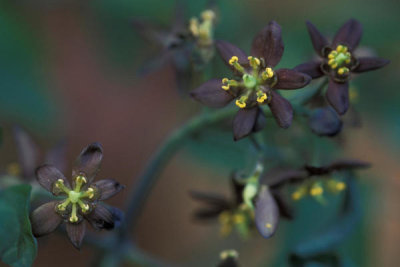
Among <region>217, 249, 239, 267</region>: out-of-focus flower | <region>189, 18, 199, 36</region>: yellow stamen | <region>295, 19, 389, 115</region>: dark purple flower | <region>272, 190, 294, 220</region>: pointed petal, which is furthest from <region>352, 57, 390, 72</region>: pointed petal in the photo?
<region>217, 249, 239, 267</region>: out-of-focus flower

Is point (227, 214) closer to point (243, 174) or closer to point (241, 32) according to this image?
point (243, 174)

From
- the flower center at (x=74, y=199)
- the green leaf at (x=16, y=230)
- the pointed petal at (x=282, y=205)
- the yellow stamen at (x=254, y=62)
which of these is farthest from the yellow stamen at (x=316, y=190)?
the green leaf at (x=16, y=230)

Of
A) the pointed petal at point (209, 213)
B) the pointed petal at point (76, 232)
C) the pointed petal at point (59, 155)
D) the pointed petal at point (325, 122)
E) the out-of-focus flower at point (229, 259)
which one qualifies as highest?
the pointed petal at point (59, 155)

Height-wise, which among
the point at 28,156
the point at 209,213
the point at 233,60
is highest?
the point at 28,156

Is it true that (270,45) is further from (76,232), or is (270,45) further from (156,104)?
(156,104)

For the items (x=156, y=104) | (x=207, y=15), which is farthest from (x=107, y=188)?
(x=156, y=104)

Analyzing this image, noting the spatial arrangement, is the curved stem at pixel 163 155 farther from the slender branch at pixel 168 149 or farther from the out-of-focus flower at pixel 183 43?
the out-of-focus flower at pixel 183 43

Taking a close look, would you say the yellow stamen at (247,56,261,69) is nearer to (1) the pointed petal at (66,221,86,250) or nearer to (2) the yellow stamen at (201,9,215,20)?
(2) the yellow stamen at (201,9,215,20)
